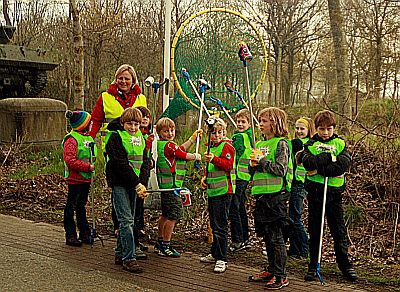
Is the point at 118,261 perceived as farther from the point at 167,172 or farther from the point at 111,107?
the point at 111,107

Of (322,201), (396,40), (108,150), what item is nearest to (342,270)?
(322,201)

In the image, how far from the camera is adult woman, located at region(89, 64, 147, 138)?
A: 22.1ft

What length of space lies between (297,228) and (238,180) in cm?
82

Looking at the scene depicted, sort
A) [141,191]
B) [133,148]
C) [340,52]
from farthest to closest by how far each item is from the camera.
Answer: [340,52] → [133,148] → [141,191]

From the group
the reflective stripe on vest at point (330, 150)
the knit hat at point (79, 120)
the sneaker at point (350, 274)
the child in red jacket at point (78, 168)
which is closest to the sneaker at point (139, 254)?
the child in red jacket at point (78, 168)

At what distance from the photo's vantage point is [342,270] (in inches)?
231

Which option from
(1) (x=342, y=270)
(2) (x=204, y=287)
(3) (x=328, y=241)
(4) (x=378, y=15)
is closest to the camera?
(2) (x=204, y=287)

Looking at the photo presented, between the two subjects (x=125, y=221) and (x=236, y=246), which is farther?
(x=236, y=246)

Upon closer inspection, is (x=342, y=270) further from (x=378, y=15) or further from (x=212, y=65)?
(x=378, y=15)

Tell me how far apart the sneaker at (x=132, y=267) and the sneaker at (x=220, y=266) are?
692 millimetres

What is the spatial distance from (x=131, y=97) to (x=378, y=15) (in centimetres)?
1158

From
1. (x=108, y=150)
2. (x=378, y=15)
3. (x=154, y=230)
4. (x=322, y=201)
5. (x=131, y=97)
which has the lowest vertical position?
(x=154, y=230)

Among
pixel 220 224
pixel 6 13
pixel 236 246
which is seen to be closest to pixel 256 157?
pixel 220 224

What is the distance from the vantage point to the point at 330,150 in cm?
573
